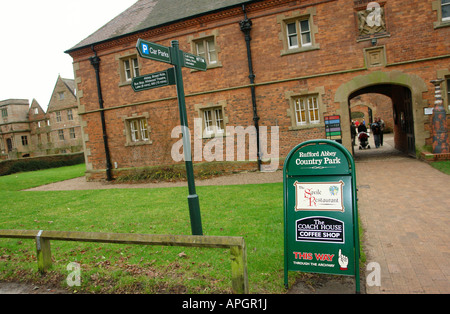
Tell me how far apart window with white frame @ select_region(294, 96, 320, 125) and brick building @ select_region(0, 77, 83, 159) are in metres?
38.0

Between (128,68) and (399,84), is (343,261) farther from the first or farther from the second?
(128,68)

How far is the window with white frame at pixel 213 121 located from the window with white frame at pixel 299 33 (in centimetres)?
416

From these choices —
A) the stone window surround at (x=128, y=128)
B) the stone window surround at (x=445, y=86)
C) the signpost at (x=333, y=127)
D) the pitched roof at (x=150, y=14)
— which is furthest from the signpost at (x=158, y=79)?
the stone window surround at (x=128, y=128)

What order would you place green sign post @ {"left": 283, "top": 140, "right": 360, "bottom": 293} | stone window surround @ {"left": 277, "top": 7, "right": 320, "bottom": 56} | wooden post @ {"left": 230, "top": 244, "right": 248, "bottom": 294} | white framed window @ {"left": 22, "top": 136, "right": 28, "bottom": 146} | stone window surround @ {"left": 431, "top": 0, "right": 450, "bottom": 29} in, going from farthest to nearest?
white framed window @ {"left": 22, "top": 136, "right": 28, "bottom": 146} < stone window surround @ {"left": 277, "top": 7, "right": 320, "bottom": 56} < stone window surround @ {"left": 431, "top": 0, "right": 450, "bottom": 29} < green sign post @ {"left": 283, "top": 140, "right": 360, "bottom": 293} < wooden post @ {"left": 230, "top": 244, "right": 248, "bottom": 294}

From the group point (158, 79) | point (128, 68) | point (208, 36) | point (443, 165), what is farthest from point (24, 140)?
point (443, 165)

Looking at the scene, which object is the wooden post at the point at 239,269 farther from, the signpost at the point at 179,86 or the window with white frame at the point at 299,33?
the window with white frame at the point at 299,33

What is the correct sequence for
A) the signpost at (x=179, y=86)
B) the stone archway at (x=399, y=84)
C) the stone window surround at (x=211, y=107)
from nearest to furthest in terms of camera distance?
the signpost at (x=179, y=86)
the stone archway at (x=399, y=84)
the stone window surround at (x=211, y=107)

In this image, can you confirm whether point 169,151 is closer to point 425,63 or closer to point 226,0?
point 226,0

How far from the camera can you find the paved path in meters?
3.62

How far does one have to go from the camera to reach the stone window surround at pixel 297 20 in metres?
12.6

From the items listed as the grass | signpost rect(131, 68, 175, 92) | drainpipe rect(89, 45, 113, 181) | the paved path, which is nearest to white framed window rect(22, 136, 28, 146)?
drainpipe rect(89, 45, 113, 181)

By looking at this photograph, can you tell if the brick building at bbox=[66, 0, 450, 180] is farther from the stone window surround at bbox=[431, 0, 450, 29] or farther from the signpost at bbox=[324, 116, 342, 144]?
the signpost at bbox=[324, 116, 342, 144]

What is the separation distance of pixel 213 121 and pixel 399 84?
753 centimetres

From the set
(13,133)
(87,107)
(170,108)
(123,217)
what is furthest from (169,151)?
(13,133)
